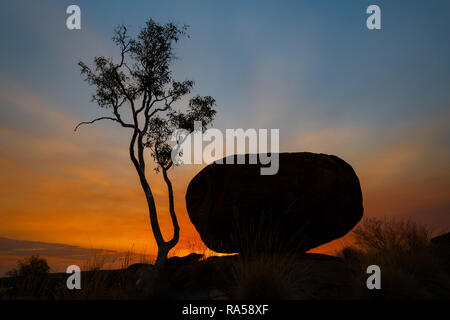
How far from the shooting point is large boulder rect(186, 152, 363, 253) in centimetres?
927

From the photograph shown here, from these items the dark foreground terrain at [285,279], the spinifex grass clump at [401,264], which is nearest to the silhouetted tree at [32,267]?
the dark foreground terrain at [285,279]

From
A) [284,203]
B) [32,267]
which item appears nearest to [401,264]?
[284,203]

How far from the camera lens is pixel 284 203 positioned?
9219 mm

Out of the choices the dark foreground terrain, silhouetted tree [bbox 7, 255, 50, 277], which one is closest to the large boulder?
the dark foreground terrain

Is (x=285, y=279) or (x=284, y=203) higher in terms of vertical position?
(x=284, y=203)

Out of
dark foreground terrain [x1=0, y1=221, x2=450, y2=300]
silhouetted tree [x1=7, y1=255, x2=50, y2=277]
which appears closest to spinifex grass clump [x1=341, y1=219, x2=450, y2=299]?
dark foreground terrain [x1=0, y1=221, x2=450, y2=300]

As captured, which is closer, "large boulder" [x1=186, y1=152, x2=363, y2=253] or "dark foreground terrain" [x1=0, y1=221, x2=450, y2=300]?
"dark foreground terrain" [x1=0, y1=221, x2=450, y2=300]

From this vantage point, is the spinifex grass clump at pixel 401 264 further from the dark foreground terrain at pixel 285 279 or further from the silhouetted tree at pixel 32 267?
the silhouetted tree at pixel 32 267

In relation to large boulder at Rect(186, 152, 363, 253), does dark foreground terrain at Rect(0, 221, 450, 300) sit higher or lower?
lower

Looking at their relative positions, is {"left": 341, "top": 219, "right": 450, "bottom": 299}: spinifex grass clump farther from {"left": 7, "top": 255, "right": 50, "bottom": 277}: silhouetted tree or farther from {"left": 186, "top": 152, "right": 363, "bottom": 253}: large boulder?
{"left": 7, "top": 255, "right": 50, "bottom": 277}: silhouetted tree

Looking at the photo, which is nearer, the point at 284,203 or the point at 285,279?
the point at 285,279

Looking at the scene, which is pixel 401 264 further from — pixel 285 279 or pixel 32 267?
pixel 32 267
